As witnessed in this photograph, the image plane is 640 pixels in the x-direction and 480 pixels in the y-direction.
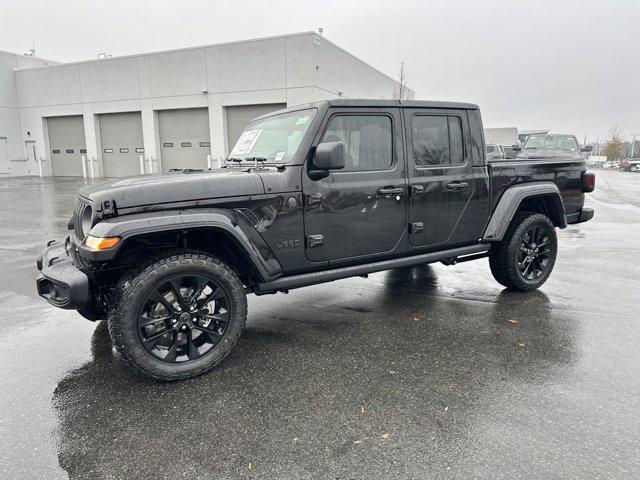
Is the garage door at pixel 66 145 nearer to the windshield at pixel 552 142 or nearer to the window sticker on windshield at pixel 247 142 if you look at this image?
the windshield at pixel 552 142

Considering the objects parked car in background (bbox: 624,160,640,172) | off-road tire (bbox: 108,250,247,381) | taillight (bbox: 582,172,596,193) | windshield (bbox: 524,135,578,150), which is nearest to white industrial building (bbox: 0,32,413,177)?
windshield (bbox: 524,135,578,150)

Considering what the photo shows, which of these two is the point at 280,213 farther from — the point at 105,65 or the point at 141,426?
the point at 105,65

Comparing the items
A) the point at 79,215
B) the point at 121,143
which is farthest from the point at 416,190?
the point at 121,143

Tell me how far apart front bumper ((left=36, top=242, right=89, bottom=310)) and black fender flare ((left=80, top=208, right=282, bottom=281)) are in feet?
0.63

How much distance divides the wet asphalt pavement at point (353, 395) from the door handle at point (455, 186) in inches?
48.9

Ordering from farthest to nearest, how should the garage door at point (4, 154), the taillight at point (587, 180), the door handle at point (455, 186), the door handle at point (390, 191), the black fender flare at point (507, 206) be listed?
the garage door at point (4, 154), the taillight at point (587, 180), the black fender flare at point (507, 206), the door handle at point (455, 186), the door handle at point (390, 191)

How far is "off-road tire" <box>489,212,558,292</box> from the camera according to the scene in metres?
4.83

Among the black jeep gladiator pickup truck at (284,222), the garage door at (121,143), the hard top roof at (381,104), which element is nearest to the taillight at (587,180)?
the black jeep gladiator pickup truck at (284,222)

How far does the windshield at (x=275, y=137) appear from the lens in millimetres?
3693

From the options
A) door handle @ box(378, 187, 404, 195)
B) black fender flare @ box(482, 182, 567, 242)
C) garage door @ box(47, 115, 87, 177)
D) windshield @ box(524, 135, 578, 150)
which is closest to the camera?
door handle @ box(378, 187, 404, 195)

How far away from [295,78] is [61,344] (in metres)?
19.7

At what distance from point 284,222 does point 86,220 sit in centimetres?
143

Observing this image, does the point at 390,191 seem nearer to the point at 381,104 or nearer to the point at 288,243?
the point at 381,104

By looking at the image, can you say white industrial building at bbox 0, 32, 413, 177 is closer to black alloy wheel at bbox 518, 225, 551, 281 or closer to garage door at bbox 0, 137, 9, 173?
garage door at bbox 0, 137, 9, 173
